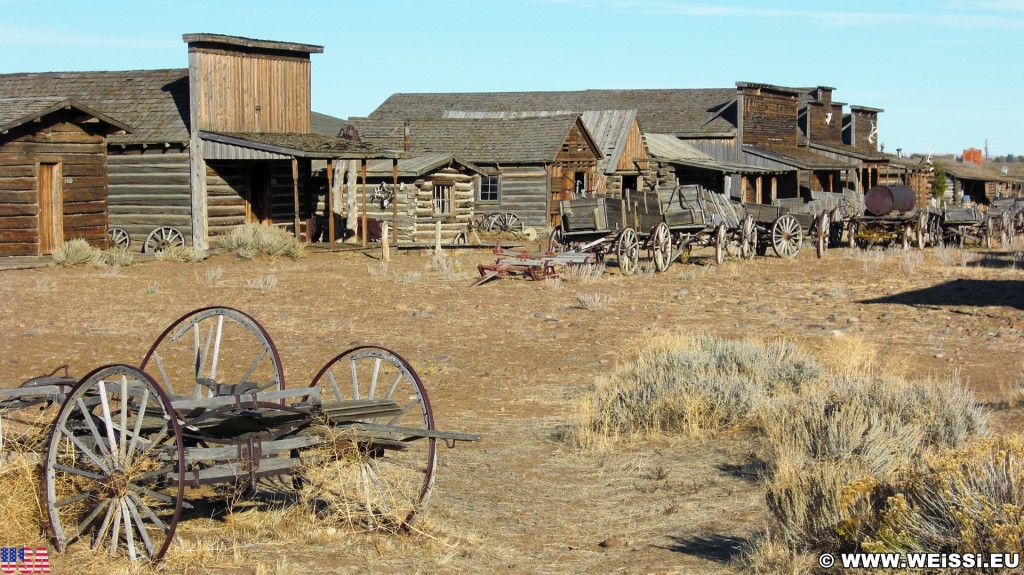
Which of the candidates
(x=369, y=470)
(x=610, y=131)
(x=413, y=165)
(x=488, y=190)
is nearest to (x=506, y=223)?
(x=488, y=190)

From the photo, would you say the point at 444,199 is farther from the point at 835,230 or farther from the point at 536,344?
the point at 536,344

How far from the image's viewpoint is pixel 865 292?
18672mm

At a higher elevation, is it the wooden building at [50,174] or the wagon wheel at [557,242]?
the wooden building at [50,174]

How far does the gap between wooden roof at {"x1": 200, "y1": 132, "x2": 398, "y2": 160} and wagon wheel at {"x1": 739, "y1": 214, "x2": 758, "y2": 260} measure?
26.6ft

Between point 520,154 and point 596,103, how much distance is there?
679 inches

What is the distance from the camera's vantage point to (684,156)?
39.6 metres

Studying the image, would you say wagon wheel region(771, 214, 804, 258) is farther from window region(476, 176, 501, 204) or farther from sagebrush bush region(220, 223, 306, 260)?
window region(476, 176, 501, 204)

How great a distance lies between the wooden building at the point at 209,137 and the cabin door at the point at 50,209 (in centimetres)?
332

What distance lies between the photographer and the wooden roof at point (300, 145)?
77.5ft

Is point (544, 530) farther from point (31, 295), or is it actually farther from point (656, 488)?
point (31, 295)

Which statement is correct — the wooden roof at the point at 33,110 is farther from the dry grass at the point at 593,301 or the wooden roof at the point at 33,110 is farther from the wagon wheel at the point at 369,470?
the wagon wheel at the point at 369,470

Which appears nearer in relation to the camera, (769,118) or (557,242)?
(557,242)

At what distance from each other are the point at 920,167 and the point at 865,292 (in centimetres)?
3012

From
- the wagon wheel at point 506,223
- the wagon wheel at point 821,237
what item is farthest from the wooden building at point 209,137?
the wagon wheel at point 821,237
